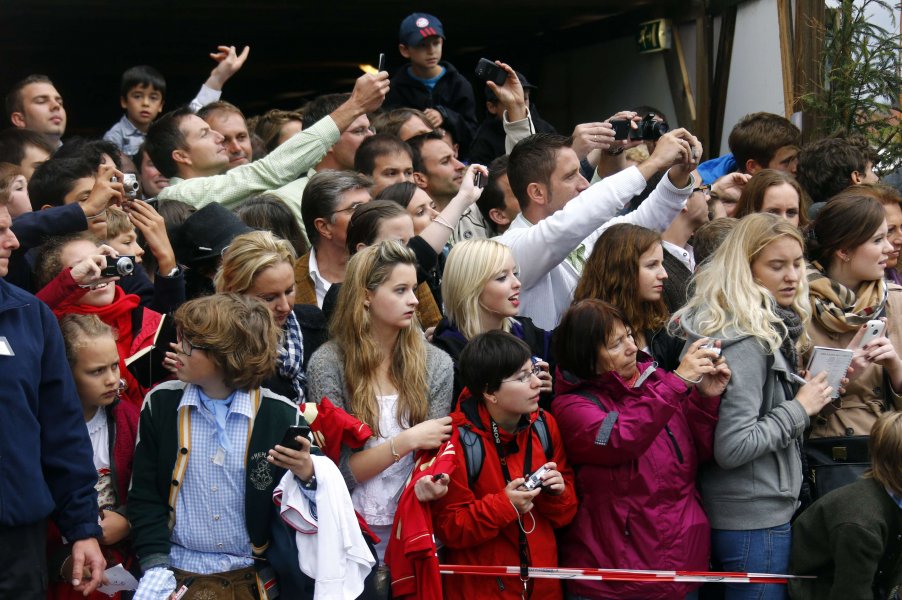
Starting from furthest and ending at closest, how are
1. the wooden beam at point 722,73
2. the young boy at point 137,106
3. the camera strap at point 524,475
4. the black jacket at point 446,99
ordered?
1. the wooden beam at point 722,73
2. the black jacket at point 446,99
3. the young boy at point 137,106
4. the camera strap at point 524,475

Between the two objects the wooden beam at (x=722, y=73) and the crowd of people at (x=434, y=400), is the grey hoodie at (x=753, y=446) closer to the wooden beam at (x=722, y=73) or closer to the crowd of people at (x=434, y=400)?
the crowd of people at (x=434, y=400)

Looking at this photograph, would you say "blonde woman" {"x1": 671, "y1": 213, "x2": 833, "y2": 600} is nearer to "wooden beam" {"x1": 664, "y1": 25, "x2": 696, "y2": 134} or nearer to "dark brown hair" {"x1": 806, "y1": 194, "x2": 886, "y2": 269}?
"dark brown hair" {"x1": 806, "y1": 194, "x2": 886, "y2": 269}

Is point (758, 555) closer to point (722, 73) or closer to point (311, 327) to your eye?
point (311, 327)

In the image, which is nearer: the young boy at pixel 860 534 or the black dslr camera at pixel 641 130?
the young boy at pixel 860 534

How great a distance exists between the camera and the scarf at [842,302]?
4.84 m

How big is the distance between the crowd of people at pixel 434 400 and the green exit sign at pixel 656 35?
523 cm

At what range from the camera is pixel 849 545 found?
164 inches

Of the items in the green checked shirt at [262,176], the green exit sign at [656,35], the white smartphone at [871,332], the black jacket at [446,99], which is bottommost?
the white smartphone at [871,332]

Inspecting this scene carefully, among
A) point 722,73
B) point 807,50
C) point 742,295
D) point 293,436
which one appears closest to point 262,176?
point 293,436

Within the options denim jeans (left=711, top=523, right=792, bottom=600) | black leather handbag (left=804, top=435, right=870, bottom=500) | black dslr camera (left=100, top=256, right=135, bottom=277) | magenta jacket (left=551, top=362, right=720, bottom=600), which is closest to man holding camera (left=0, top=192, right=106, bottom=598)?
black dslr camera (left=100, top=256, right=135, bottom=277)

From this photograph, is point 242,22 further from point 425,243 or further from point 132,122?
point 425,243

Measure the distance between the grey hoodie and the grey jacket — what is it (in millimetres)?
1028

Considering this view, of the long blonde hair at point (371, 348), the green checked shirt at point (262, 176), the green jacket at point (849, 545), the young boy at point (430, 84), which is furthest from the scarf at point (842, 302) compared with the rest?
the young boy at point (430, 84)

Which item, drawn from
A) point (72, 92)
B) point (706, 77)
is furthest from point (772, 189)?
point (72, 92)
